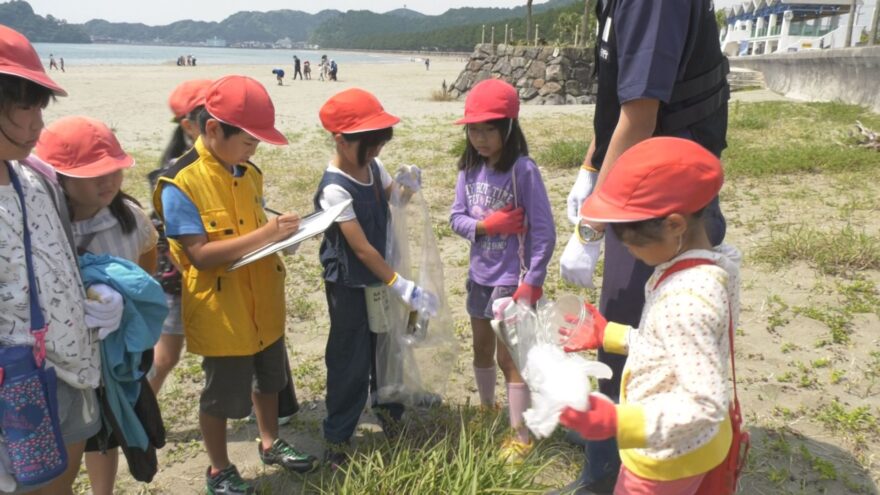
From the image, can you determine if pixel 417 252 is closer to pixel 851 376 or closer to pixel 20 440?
pixel 20 440

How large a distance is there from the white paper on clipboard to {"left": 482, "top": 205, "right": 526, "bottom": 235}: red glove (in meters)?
0.62

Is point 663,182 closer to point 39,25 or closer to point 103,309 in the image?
point 103,309

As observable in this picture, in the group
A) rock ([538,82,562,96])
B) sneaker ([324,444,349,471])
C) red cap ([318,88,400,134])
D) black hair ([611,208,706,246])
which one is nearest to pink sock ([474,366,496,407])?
sneaker ([324,444,349,471])

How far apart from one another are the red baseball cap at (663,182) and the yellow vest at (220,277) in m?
1.38

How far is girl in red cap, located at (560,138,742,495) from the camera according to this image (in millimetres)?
1333

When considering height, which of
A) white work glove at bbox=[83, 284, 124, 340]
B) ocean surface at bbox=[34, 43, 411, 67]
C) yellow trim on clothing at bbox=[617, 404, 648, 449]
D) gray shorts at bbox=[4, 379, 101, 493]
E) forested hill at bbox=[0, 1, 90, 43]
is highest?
forested hill at bbox=[0, 1, 90, 43]

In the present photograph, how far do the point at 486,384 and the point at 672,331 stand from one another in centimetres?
156

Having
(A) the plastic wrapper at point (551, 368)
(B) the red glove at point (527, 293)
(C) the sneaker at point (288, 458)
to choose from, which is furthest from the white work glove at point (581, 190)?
(C) the sneaker at point (288, 458)

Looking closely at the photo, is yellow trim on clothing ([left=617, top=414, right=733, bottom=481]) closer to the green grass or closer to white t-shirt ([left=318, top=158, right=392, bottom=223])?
white t-shirt ([left=318, top=158, right=392, bottom=223])

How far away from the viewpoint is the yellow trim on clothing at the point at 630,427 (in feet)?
4.35

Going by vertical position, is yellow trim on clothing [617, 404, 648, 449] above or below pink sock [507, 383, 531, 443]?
above

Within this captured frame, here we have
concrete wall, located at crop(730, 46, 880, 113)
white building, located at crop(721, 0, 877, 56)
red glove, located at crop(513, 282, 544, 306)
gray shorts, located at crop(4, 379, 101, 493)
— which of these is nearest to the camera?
gray shorts, located at crop(4, 379, 101, 493)

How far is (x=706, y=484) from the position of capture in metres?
1.60

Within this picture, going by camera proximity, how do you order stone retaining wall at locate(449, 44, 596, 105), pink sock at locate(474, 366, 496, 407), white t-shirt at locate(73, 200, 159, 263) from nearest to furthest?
white t-shirt at locate(73, 200, 159, 263)
pink sock at locate(474, 366, 496, 407)
stone retaining wall at locate(449, 44, 596, 105)
